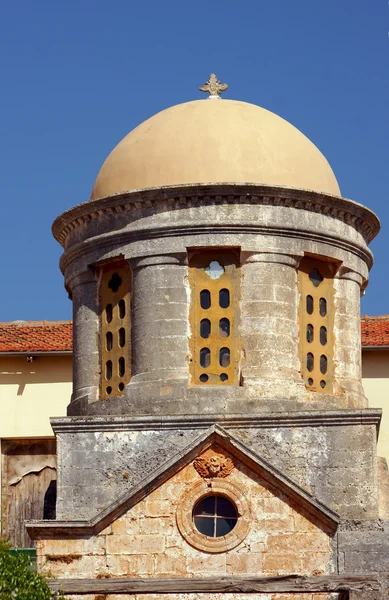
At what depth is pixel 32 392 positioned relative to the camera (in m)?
37.9

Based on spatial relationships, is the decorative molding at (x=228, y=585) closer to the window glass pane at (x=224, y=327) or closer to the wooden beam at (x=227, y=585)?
the wooden beam at (x=227, y=585)

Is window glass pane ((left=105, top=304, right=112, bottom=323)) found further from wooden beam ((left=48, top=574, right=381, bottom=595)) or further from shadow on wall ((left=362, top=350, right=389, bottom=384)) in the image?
shadow on wall ((left=362, top=350, right=389, bottom=384))

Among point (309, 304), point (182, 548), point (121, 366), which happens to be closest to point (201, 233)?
point (309, 304)

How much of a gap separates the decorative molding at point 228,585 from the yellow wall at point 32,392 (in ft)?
42.1

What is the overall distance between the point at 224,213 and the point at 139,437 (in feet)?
12.3

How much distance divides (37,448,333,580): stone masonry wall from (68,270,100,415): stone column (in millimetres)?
2810

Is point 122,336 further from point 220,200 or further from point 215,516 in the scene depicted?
point 215,516

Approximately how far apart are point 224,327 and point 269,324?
71 centimetres

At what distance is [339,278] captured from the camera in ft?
90.9

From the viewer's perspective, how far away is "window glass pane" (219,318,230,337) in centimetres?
2670

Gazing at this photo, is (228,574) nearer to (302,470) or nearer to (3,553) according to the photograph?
(302,470)

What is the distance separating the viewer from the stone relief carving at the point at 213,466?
25453 mm

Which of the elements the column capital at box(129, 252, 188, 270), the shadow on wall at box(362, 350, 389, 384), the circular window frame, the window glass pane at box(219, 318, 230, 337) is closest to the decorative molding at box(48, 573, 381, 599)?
the circular window frame

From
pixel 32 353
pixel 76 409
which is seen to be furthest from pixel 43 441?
pixel 76 409
